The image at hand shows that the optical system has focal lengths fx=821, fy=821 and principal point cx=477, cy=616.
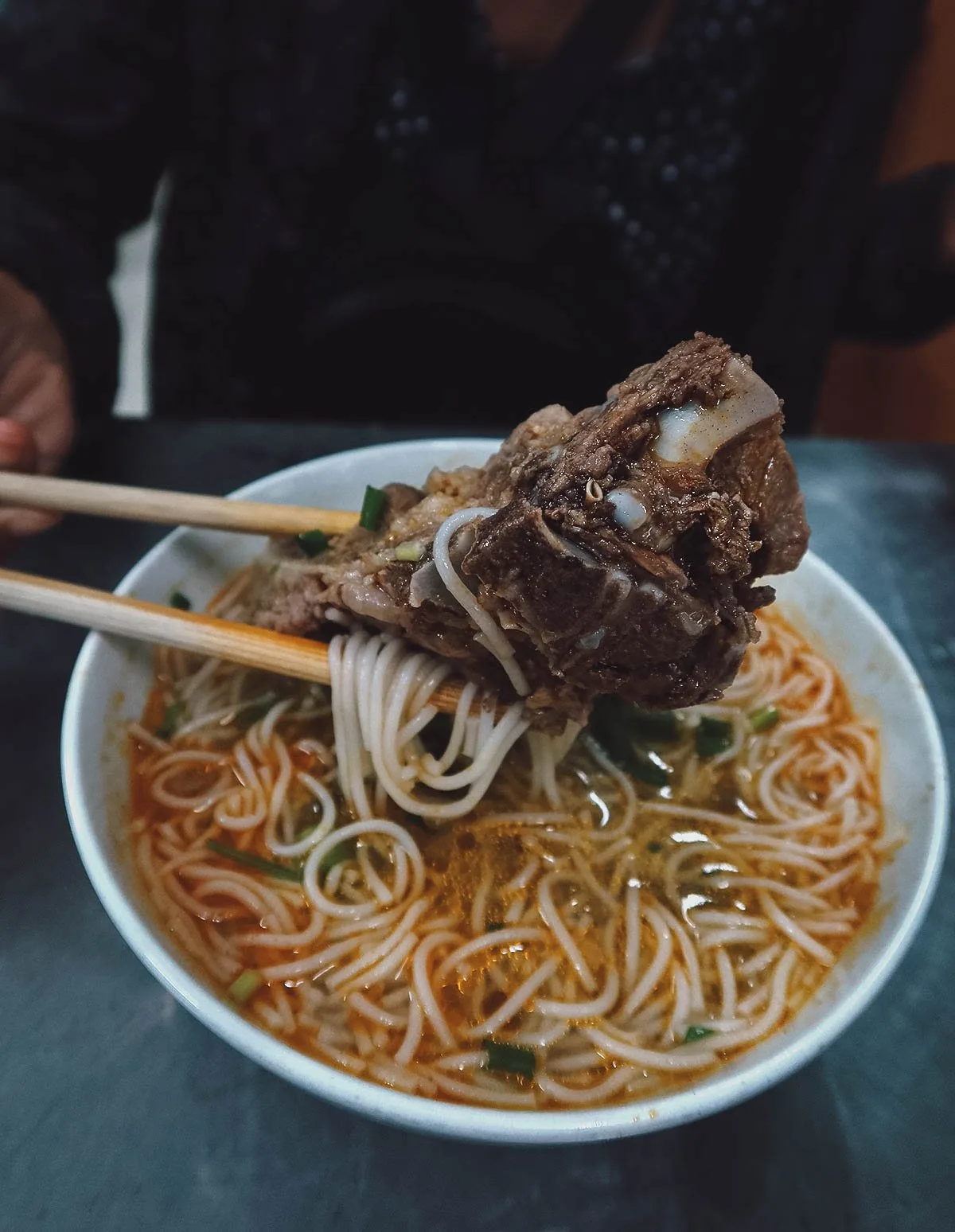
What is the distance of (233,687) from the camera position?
212cm

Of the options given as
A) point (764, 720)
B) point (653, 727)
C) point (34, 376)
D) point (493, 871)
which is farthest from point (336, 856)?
point (34, 376)

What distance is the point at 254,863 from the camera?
5.79 ft

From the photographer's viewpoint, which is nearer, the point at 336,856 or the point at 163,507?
the point at 336,856

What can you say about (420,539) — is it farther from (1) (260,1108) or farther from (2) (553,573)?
(1) (260,1108)

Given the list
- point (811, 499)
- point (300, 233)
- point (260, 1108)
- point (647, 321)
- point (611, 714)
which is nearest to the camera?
point (260, 1108)

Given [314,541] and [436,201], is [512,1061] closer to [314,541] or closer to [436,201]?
[314,541]

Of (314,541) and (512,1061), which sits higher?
(314,541)

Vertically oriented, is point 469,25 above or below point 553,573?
above

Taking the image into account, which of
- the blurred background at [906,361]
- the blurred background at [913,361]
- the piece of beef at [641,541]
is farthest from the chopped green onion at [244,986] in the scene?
the blurred background at [913,361]

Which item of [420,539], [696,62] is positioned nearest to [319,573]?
[420,539]

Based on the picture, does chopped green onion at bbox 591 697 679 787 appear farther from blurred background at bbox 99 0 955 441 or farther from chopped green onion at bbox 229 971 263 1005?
blurred background at bbox 99 0 955 441

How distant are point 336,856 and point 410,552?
693mm

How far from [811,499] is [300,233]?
2.27 metres

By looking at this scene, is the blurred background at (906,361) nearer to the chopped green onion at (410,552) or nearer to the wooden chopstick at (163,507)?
the wooden chopstick at (163,507)
